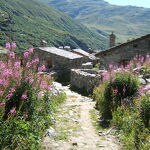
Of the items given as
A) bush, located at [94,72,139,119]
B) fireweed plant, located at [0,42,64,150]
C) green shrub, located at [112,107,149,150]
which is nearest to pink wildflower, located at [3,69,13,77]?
fireweed plant, located at [0,42,64,150]

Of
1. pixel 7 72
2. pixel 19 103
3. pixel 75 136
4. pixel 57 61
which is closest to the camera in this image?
pixel 7 72

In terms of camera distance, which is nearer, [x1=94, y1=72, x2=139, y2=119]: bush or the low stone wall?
[x1=94, y1=72, x2=139, y2=119]: bush

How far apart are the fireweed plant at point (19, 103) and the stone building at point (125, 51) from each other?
65.4ft

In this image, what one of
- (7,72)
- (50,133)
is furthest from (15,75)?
(50,133)

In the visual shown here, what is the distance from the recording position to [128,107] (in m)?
11.2

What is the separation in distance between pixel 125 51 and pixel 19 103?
22.0 metres

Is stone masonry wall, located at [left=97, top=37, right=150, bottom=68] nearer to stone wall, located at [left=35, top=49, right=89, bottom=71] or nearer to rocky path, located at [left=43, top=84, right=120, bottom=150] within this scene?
stone wall, located at [left=35, top=49, right=89, bottom=71]

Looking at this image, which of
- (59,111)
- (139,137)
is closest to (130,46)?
(59,111)

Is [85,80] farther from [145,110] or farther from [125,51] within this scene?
[145,110]

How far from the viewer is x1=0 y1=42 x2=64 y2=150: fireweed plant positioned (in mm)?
7055

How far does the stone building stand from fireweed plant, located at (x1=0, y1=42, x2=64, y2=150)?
1992cm

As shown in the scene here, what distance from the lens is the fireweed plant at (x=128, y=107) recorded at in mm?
8477

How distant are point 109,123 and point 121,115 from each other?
888mm

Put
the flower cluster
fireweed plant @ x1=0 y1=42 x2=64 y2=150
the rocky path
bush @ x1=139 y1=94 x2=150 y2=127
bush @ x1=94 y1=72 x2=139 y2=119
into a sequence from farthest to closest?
bush @ x1=94 y1=72 x2=139 y2=119
bush @ x1=139 y1=94 x2=150 y2=127
the rocky path
the flower cluster
fireweed plant @ x1=0 y1=42 x2=64 y2=150
